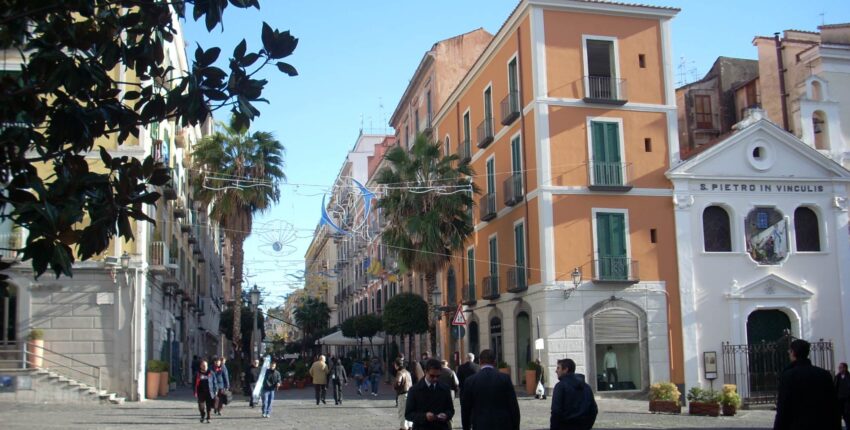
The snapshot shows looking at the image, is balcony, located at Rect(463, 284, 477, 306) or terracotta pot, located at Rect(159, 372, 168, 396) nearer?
terracotta pot, located at Rect(159, 372, 168, 396)

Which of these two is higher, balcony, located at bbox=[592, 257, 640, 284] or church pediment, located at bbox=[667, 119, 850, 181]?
church pediment, located at bbox=[667, 119, 850, 181]

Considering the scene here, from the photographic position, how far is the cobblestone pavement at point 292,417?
20155 mm

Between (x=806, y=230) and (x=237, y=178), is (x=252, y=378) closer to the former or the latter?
(x=237, y=178)

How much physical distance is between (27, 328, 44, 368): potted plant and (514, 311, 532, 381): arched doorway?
1559 centimetres

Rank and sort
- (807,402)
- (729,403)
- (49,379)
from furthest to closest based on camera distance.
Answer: (49,379), (729,403), (807,402)

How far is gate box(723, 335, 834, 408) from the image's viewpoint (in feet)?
97.1

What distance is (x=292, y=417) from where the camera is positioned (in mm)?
23266

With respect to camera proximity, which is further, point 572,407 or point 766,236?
point 766,236

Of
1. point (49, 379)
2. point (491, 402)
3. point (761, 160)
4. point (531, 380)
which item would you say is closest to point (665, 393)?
point (531, 380)

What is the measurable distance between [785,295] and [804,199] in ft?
11.5

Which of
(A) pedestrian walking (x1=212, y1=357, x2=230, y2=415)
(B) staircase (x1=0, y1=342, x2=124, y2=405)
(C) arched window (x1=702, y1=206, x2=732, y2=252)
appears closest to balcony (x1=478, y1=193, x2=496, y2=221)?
(C) arched window (x1=702, y1=206, x2=732, y2=252)

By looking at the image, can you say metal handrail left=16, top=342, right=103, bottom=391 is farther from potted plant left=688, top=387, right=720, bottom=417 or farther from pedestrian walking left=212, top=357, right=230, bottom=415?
potted plant left=688, top=387, right=720, bottom=417

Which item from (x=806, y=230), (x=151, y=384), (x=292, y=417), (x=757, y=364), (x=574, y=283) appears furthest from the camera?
(x=806, y=230)

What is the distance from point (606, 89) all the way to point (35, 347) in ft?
65.6
